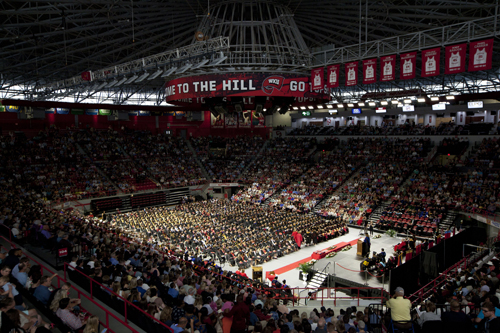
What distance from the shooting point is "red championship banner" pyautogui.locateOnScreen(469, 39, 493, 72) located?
17487 mm

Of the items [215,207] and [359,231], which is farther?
[215,207]

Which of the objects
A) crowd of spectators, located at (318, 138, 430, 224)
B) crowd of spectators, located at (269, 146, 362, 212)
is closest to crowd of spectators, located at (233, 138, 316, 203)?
crowd of spectators, located at (269, 146, 362, 212)

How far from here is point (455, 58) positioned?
18.8 meters

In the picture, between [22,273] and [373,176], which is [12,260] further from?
[373,176]

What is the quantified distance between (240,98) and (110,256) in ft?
60.6

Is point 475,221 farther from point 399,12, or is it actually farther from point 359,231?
point 399,12

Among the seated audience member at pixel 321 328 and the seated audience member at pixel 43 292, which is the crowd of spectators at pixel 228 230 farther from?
the seated audience member at pixel 43 292

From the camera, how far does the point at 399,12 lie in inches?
949

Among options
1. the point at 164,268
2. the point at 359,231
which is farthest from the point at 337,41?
the point at 164,268

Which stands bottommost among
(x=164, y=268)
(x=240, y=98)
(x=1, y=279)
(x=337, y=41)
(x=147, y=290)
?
A: (x=164, y=268)

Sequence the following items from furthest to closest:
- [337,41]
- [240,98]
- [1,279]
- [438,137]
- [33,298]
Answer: [438,137], [337,41], [240,98], [33,298], [1,279]

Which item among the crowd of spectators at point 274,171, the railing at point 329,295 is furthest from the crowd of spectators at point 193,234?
the railing at point 329,295

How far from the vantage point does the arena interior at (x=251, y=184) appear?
363 inches

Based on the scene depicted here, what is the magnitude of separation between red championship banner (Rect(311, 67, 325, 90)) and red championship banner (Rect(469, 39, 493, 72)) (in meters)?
9.28
